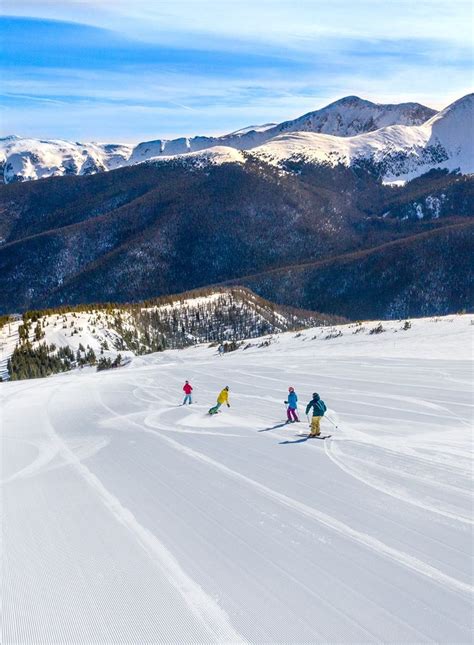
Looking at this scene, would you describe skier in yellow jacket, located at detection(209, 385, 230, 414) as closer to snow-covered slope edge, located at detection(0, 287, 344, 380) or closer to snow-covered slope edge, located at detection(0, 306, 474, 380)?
snow-covered slope edge, located at detection(0, 306, 474, 380)

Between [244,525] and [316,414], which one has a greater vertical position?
[316,414]

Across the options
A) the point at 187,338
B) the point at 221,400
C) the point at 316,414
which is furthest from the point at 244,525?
the point at 187,338

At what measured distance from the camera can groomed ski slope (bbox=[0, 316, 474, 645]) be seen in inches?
242

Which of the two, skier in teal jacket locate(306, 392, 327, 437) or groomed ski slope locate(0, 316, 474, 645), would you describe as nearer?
groomed ski slope locate(0, 316, 474, 645)

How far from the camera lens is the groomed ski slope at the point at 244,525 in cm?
616

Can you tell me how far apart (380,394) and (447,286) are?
141872 millimetres

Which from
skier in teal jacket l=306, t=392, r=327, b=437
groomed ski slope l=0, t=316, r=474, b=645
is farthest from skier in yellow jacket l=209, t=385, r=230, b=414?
skier in teal jacket l=306, t=392, r=327, b=437

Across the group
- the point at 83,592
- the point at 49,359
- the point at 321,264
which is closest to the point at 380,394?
the point at 83,592

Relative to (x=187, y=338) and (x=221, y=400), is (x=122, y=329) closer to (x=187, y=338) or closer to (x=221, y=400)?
(x=187, y=338)

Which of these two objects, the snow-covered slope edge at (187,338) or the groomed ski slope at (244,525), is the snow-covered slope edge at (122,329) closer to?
the snow-covered slope edge at (187,338)

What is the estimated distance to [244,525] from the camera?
28.2 feet

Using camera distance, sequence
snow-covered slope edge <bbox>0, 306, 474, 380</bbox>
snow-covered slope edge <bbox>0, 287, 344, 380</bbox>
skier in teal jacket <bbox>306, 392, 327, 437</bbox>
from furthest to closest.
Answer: snow-covered slope edge <bbox>0, 287, 344, 380</bbox>
snow-covered slope edge <bbox>0, 306, 474, 380</bbox>
skier in teal jacket <bbox>306, 392, 327, 437</bbox>

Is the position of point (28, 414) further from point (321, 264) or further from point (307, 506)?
point (321, 264)

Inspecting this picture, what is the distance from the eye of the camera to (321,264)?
592 feet
